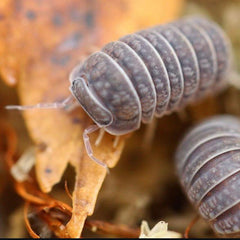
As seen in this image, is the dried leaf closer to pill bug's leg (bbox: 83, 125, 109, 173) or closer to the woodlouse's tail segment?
pill bug's leg (bbox: 83, 125, 109, 173)

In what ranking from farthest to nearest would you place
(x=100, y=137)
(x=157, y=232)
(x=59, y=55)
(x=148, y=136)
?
(x=148, y=136), (x=59, y=55), (x=100, y=137), (x=157, y=232)

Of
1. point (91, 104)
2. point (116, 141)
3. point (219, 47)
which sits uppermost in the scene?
point (219, 47)

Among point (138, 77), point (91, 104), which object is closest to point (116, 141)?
point (91, 104)

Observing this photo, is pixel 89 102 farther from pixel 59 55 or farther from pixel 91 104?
pixel 59 55

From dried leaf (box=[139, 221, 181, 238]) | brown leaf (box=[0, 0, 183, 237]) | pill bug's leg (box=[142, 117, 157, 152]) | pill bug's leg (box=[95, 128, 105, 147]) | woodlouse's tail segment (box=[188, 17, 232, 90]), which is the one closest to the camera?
dried leaf (box=[139, 221, 181, 238])

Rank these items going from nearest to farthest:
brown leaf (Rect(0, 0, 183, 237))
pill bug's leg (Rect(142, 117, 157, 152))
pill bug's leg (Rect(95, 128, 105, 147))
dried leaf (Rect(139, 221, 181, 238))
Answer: dried leaf (Rect(139, 221, 181, 238))
brown leaf (Rect(0, 0, 183, 237))
pill bug's leg (Rect(95, 128, 105, 147))
pill bug's leg (Rect(142, 117, 157, 152))

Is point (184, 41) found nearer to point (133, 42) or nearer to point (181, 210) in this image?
point (133, 42)

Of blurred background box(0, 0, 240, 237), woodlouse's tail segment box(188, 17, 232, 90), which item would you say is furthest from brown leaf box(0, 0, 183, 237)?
woodlouse's tail segment box(188, 17, 232, 90)
